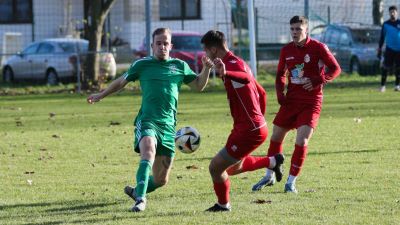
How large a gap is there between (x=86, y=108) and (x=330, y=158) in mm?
9967

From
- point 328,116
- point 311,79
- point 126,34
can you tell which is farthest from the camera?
point 126,34

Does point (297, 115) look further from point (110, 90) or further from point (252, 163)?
point (110, 90)

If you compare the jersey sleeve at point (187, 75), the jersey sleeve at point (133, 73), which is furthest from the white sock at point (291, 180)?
the jersey sleeve at point (133, 73)

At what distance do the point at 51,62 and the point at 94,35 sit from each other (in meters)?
1.92

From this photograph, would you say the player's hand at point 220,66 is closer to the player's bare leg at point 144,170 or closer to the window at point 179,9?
the player's bare leg at point 144,170

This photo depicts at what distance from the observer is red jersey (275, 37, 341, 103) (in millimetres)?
9727

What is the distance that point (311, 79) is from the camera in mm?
9703

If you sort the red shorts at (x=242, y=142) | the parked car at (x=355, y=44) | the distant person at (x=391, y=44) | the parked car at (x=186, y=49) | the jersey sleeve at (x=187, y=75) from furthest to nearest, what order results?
the parked car at (x=355, y=44)
the parked car at (x=186, y=49)
the distant person at (x=391, y=44)
the jersey sleeve at (x=187, y=75)
the red shorts at (x=242, y=142)

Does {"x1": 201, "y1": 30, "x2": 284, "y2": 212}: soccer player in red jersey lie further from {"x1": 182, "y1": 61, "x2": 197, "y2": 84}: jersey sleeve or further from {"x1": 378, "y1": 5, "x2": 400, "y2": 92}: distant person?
{"x1": 378, "y1": 5, "x2": 400, "y2": 92}: distant person

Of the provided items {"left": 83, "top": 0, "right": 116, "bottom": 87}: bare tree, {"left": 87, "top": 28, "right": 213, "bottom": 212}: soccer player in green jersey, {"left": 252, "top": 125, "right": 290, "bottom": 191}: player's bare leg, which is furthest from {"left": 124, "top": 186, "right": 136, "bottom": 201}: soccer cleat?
{"left": 83, "top": 0, "right": 116, "bottom": 87}: bare tree

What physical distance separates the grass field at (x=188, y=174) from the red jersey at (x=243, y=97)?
77 cm

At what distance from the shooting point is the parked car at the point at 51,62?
26.4 meters

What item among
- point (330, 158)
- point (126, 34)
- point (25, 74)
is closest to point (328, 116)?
point (330, 158)

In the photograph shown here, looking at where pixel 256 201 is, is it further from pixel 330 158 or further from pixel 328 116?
pixel 328 116
